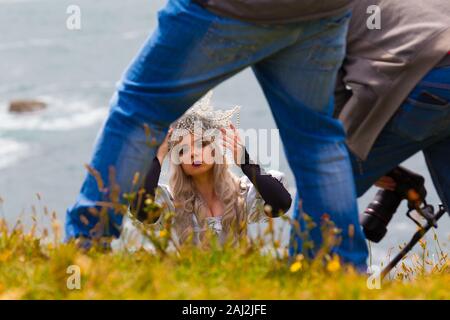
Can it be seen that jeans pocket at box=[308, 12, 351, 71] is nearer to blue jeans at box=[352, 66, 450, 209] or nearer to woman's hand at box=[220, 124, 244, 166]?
blue jeans at box=[352, 66, 450, 209]

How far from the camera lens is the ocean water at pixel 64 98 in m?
47.0

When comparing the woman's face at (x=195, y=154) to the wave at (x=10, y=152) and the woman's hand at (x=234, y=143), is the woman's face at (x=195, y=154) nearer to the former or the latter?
the woman's hand at (x=234, y=143)

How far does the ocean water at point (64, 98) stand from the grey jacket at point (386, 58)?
102 feet

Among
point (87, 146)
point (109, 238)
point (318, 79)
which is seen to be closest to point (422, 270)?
point (318, 79)

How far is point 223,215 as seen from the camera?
5637 millimetres

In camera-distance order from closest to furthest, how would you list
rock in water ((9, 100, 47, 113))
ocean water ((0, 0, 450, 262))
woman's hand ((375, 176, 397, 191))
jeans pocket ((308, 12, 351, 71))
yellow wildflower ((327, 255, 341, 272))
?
yellow wildflower ((327, 255, 341, 272)), jeans pocket ((308, 12, 351, 71)), woman's hand ((375, 176, 397, 191)), ocean water ((0, 0, 450, 262)), rock in water ((9, 100, 47, 113))

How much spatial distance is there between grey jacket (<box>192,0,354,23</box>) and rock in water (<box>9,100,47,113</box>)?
4909 centimetres

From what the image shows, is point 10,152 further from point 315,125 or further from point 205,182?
point 315,125

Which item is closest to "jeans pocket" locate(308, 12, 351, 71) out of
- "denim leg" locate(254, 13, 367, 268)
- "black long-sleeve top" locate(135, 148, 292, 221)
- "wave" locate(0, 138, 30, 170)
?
"denim leg" locate(254, 13, 367, 268)

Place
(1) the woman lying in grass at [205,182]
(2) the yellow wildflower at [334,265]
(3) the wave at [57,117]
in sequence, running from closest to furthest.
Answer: (2) the yellow wildflower at [334,265] → (1) the woman lying in grass at [205,182] → (3) the wave at [57,117]

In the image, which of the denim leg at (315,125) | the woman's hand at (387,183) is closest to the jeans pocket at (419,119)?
the denim leg at (315,125)

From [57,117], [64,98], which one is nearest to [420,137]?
[57,117]

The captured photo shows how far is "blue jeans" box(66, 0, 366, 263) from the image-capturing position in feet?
12.7
